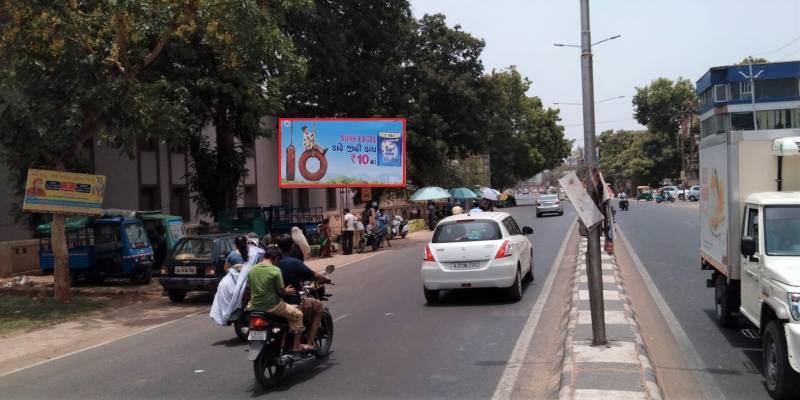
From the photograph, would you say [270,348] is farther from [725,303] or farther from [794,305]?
[725,303]

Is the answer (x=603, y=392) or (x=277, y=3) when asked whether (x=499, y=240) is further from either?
(x=277, y=3)

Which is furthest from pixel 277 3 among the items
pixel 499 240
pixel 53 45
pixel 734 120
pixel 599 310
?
pixel 734 120

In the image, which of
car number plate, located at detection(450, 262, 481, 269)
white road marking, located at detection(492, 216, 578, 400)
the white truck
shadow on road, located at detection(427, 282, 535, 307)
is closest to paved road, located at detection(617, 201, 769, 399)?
the white truck

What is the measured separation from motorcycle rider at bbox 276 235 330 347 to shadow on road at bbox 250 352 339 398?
35 cm

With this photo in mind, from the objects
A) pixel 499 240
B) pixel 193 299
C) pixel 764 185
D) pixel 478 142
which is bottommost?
pixel 193 299

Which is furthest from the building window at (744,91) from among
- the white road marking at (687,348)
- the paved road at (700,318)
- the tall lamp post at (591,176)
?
the tall lamp post at (591,176)

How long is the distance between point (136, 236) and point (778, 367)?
15.6 metres

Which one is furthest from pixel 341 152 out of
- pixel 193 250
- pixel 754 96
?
pixel 754 96

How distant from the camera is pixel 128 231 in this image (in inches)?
687

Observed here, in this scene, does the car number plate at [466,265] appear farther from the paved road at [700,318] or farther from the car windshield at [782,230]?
the car windshield at [782,230]

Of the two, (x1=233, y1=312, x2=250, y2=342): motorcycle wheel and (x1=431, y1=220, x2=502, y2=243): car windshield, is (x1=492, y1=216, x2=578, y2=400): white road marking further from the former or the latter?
(x1=233, y1=312, x2=250, y2=342): motorcycle wheel

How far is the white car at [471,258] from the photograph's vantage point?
1173 cm

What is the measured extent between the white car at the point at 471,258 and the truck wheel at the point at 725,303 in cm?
341

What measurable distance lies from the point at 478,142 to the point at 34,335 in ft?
97.2
